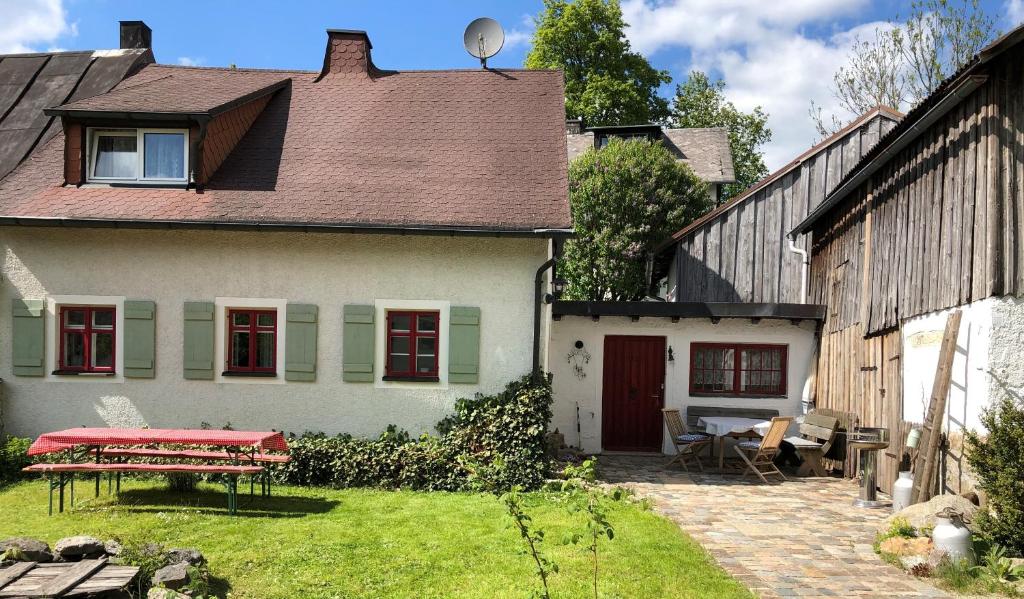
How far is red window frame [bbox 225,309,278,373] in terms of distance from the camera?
11.4 metres

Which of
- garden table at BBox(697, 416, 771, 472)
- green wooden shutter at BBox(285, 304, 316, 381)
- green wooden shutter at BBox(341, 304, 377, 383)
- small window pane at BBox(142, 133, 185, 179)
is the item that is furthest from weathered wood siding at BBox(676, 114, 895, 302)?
small window pane at BBox(142, 133, 185, 179)

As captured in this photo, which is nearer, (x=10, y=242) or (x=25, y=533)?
(x=25, y=533)

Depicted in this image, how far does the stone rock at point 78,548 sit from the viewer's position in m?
6.25

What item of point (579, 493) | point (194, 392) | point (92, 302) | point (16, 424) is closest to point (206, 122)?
point (92, 302)

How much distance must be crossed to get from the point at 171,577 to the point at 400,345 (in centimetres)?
577

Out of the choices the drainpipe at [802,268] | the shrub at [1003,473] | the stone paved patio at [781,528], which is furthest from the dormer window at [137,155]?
Result: the drainpipe at [802,268]

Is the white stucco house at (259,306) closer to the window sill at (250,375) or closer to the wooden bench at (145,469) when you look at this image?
the window sill at (250,375)

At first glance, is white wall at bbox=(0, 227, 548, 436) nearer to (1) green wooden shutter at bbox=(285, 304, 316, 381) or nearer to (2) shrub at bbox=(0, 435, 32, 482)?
(1) green wooden shutter at bbox=(285, 304, 316, 381)

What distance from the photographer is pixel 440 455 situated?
1070 centimetres

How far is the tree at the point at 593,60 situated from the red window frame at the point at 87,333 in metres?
24.5

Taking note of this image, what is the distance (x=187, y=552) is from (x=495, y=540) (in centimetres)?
283

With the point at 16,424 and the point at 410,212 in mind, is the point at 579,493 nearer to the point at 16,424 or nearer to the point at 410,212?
the point at 410,212

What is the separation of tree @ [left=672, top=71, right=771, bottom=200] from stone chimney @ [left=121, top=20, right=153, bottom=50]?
1105 inches

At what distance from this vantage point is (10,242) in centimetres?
1139
